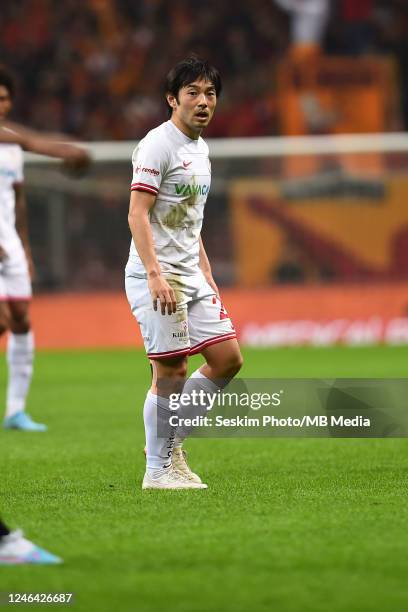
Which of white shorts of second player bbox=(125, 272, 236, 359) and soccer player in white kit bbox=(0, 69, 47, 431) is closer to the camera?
white shorts of second player bbox=(125, 272, 236, 359)

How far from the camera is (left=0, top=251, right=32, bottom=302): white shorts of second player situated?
9.63 m

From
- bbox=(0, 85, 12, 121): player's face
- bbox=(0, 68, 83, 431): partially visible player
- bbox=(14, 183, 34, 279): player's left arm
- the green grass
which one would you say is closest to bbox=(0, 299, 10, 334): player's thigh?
bbox=(0, 68, 83, 431): partially visible player

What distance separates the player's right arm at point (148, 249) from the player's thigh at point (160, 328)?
0.16 metres

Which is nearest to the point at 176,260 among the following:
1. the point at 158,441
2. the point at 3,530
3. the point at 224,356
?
the point at 224,356

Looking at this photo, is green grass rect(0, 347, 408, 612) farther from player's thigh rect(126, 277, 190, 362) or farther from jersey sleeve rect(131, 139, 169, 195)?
jersey sleeve rect(131, 139, 169, 195)

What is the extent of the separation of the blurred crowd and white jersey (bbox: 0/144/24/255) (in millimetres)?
11735

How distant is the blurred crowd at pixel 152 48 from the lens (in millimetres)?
21953

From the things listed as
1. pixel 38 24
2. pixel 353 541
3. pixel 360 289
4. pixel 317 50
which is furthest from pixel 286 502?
pixel 38 24

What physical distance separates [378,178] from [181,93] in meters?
11.6

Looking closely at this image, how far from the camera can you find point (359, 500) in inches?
226

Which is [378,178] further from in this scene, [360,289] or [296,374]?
[296,374]

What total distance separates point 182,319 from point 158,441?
0.58 m

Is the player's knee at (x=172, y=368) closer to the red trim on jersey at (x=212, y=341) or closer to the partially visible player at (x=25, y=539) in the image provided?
the red trim on jersey at (x=212, y=341)

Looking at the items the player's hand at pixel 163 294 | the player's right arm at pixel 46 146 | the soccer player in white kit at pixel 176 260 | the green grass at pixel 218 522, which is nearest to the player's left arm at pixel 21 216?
the green grass at pixel 218 522
